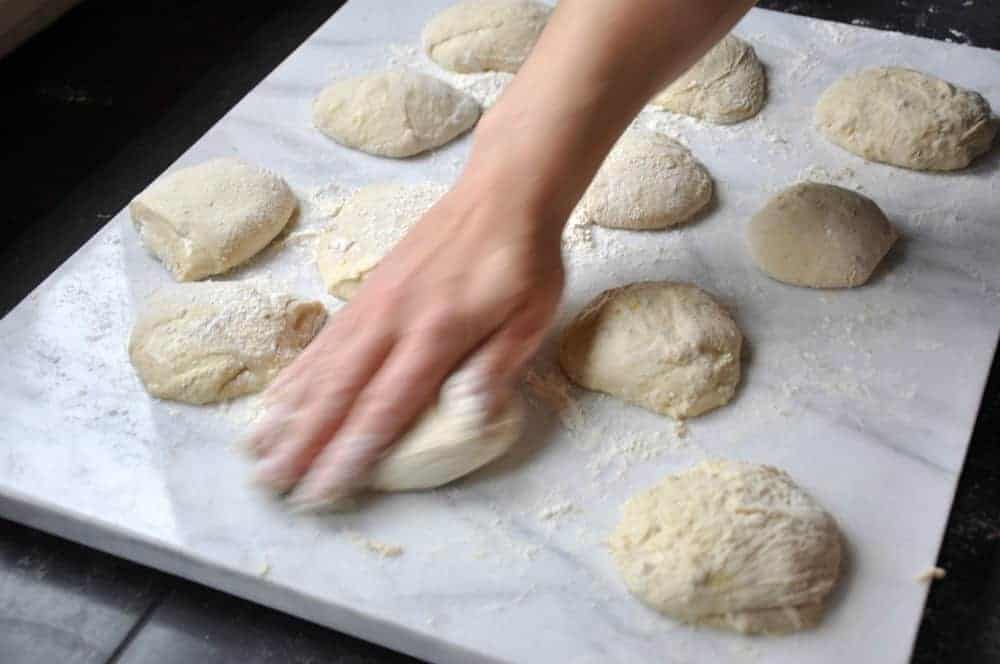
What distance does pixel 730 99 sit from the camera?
141 cm

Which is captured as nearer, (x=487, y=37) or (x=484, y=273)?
(x=484, y=273)

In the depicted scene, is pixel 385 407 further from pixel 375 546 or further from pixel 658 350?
pixel 658 350

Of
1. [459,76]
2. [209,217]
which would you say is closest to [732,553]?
[209,217]

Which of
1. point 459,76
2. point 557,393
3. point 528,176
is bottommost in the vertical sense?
point 557,393

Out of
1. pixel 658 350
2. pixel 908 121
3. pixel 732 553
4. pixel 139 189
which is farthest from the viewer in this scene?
pixel 139 189

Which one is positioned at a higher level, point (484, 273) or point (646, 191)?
point (484, 273)

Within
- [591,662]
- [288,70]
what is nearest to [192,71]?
[288,70]

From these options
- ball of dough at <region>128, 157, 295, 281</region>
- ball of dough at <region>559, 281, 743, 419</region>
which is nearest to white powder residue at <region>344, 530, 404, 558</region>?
ball of dough at <region>559, 281, 743, 419</region>

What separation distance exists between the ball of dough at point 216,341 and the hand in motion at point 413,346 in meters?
0.13

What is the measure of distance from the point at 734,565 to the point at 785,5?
1.28 meters

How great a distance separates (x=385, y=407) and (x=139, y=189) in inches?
29.7

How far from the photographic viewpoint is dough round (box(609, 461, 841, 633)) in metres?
0.88

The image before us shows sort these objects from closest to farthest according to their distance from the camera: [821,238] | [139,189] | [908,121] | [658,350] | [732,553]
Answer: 1. [732,553]
2. [658,350]
3. [821,238]
4. [908,121]
5. [139,189]

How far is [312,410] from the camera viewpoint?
2.99ft
